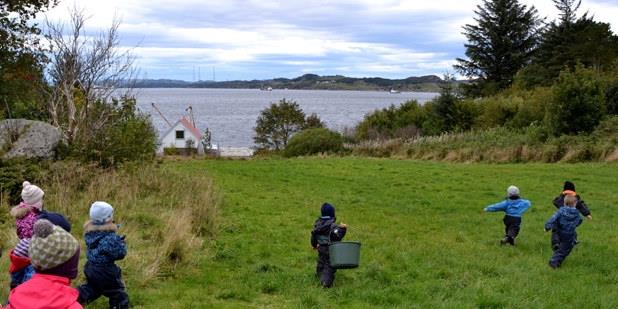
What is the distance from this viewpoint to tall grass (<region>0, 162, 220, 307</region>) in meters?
8.88

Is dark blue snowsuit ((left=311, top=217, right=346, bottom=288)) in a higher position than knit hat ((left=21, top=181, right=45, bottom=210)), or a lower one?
lower

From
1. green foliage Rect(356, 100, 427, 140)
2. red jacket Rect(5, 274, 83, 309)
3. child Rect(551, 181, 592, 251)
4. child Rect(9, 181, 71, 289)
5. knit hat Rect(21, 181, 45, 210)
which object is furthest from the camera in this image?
green foliage Rect(356, 100, 427, 140)

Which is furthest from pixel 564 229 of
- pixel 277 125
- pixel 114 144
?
pixel 277 125

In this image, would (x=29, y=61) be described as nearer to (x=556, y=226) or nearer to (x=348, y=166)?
(x=348, y=166)

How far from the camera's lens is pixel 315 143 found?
41438mm

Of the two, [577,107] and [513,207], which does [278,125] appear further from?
[513,207]

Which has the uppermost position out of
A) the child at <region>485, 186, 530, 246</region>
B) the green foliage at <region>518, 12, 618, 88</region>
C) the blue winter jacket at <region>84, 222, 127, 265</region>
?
the green foliage at <region>518, 12, 618, 88</region>

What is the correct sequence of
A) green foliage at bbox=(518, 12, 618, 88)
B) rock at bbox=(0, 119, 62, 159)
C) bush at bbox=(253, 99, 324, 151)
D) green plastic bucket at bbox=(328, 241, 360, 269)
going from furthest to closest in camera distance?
1. bush at bbox=(253, 99, 324, 151)
2. green foliage at bbox=(518, 12, 618, 88)
3. rock at bbox=(0, 119, 62, 159)
4. green plastic bucket at bbox=(328, 241, 360, 269)

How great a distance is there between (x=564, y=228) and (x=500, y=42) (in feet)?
169

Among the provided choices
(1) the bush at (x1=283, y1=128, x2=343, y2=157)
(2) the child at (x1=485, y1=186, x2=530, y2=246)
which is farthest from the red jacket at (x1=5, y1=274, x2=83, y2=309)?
(1) the bush at (x1=283, y1=128, x2=343, y2=157)

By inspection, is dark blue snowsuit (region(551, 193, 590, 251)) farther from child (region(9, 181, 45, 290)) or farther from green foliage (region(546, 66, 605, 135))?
green foliage (region(546, 66, 605, 135))

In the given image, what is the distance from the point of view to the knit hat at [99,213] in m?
6.53

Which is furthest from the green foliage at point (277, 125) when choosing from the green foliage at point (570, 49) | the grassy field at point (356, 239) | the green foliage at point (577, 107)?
the grassy field at point (356, 239)

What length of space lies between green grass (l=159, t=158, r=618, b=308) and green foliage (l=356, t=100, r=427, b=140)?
1116 inches
